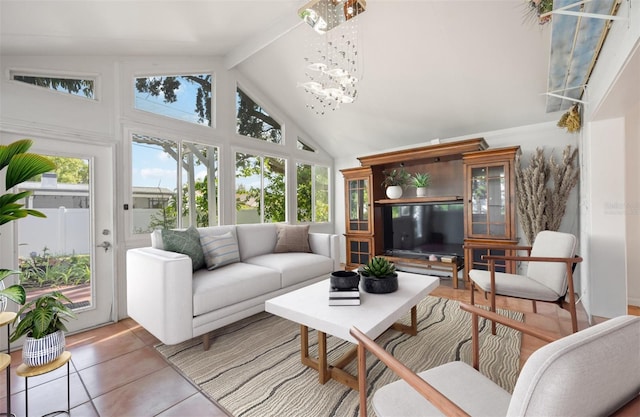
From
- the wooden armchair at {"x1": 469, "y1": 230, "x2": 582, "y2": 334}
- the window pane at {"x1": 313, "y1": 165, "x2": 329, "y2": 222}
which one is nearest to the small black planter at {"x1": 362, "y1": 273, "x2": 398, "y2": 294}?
the wooden armchair at {"x1": 469, "y1": 230, "x2": 582, "y2": 334}

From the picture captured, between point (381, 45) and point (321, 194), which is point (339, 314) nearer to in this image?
point (381, 45)

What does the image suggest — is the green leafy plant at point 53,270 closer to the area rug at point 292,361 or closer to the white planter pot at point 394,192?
the area rug at point 292,361

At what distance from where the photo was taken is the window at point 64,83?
2307 millimetres

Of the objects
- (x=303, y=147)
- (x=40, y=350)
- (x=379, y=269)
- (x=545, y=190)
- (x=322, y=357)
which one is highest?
(x=303, y=147)

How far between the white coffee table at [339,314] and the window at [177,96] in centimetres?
269

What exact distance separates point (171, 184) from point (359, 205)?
9.05 ft

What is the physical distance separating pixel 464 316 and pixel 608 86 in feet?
6.69

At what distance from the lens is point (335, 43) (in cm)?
316

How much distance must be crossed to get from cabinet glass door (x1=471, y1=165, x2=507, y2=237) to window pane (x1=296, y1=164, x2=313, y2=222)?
8.60 ft

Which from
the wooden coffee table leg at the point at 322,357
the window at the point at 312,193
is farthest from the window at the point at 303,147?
the wooden coffee table leg at the point at 322,357

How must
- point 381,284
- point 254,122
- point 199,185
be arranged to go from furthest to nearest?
point 254,122, point 199,185, point 381,284

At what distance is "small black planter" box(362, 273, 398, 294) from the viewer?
1895 millimetres

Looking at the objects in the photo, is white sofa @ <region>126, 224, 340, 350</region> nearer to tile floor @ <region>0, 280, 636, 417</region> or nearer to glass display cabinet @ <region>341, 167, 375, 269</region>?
tile floor @ <region>0, 280, 636, 417</region>

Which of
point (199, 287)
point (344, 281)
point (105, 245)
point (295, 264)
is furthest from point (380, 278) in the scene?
point (105, 245)
